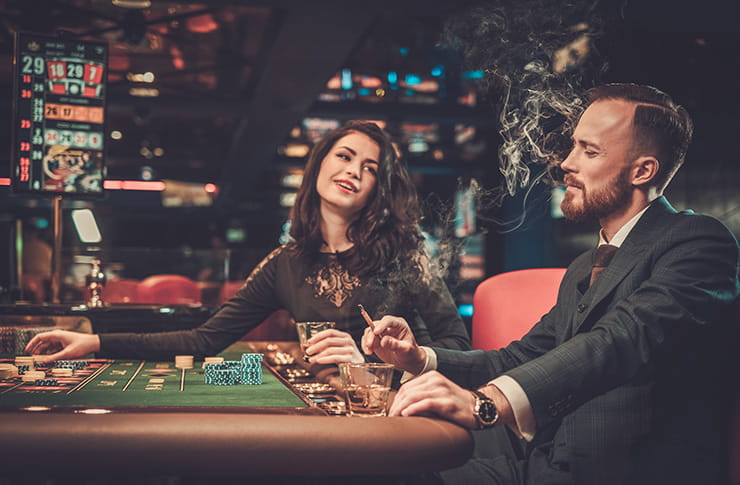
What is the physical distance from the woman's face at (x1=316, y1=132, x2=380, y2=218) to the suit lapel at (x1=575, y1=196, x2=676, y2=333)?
3.59 feet

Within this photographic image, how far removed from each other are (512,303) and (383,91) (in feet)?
22.1

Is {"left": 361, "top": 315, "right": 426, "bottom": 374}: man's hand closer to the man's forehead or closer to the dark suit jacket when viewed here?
the dark suit jacket

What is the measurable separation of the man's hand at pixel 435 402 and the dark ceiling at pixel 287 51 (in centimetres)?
189

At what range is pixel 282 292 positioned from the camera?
2703mm

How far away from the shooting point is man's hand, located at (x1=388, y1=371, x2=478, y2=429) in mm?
1163

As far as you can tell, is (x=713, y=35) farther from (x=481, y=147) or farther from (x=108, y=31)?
(x=481, y=147)

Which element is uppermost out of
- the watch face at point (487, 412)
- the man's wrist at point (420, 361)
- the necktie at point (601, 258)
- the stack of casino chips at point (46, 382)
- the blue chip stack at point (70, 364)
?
the necktie at point (601, 258)

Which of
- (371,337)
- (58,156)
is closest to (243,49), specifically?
(58,156)

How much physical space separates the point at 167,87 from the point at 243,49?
6.30 ft

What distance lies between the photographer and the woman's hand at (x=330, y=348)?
1786 millimetres

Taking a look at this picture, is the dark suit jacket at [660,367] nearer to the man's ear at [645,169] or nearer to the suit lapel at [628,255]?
the suit lapel at [628,255]

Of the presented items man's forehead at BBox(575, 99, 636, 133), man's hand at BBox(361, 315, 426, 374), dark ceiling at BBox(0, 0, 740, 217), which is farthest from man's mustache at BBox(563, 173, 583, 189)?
dark ceiling at BBox(0, 0, 740, 217)

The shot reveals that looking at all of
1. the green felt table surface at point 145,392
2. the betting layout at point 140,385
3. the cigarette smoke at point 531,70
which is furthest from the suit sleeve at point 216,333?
the cigarette smoke at point 531,70

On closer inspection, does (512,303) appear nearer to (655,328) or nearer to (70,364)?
(655,328)
